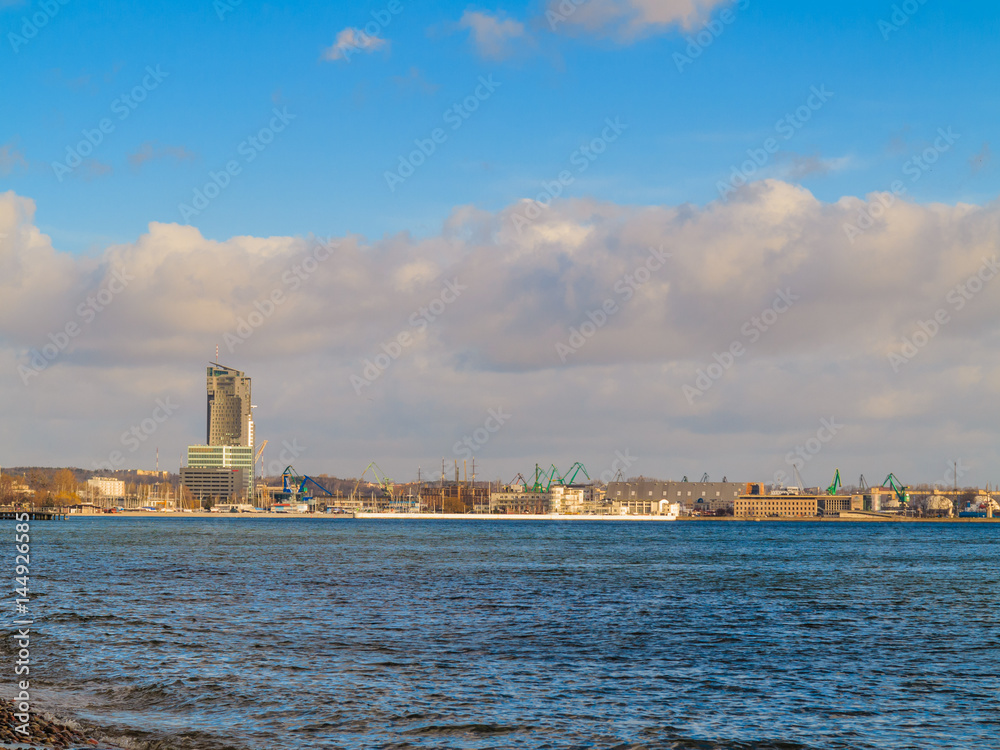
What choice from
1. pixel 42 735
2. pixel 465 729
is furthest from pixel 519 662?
pixel 42 735

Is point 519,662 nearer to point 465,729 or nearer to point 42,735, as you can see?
point 465,729

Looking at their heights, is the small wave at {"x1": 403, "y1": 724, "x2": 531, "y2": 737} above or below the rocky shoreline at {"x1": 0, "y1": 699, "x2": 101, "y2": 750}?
Result: below

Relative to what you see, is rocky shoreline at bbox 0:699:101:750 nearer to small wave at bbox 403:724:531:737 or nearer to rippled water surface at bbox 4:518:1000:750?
rippled water surface at bbox 4:518:1000:750

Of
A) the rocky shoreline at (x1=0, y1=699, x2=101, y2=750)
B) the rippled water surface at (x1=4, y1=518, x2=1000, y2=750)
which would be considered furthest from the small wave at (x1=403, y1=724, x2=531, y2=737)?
the rocky shoreline at (x1=0, y1=699, x2=101, y2=750)

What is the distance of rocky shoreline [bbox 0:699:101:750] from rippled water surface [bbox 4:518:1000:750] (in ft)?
4.63

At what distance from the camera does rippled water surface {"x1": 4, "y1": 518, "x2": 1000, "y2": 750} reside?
21.7 m

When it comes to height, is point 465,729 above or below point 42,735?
below

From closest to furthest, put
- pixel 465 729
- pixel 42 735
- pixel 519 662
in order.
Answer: pixel 42 735 → pixel 465 729 → pixel 519 662

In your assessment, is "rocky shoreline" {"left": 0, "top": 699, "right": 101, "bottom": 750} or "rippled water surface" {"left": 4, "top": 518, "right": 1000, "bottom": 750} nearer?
"rocky shoreline" {"left": 0, "top": 699, "right": 101, "bottom": 750}

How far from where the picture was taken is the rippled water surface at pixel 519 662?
21.7 meters

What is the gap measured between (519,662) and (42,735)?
14.6m

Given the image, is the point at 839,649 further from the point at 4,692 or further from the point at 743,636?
the point at 4,692

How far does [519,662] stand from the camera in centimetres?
3006

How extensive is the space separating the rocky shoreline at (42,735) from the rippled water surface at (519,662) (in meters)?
1.41
